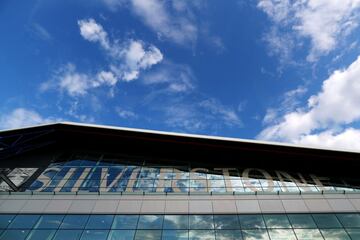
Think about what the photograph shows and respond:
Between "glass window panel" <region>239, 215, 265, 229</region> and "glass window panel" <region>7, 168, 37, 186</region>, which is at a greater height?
"glass window panel" <region>7, 168, 37, 186</region>

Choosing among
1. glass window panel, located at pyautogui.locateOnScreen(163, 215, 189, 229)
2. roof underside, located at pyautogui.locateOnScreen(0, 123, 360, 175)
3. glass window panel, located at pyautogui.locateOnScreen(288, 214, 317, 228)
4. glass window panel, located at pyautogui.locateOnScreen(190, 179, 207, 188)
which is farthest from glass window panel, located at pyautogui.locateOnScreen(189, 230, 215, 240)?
roof underside, located at pyautogui.locateOnScreen(0, 123, 360, 175)

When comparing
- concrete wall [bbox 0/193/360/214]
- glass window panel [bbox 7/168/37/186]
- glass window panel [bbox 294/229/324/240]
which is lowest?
glass window panel [bbox 294/229/324/240]

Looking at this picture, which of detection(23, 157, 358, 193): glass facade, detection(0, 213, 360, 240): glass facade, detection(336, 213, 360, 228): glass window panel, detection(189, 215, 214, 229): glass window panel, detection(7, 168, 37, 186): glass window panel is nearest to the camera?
detection(0, 213, 360, 240): glass facade

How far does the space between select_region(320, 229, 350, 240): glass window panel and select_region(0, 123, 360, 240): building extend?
6 cm

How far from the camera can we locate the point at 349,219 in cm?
1836

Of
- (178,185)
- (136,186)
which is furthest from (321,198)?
(136,186)

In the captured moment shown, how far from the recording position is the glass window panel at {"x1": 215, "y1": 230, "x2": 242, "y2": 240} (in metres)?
17.1

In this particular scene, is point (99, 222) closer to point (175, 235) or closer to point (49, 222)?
point (49, 222)

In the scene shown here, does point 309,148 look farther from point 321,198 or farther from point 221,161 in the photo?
point 221,161

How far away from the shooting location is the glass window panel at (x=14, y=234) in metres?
17.7

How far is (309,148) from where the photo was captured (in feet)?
76.2

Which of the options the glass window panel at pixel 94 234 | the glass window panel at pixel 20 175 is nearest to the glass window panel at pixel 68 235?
the glass window panel at pixel 94 234

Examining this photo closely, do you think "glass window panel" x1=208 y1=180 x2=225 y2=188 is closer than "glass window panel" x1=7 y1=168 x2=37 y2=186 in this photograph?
Yes

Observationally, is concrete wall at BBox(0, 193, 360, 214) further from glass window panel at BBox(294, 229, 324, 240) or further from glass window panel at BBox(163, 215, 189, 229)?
glass window panel at BBox(294, 229, 324, 240)
